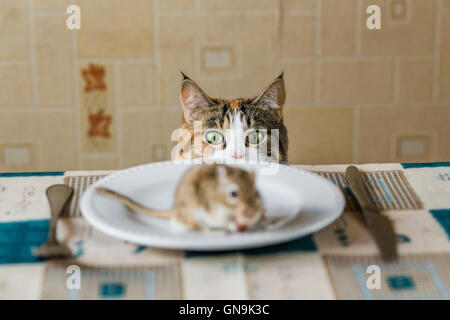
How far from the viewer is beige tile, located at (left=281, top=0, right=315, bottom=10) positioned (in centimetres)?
196

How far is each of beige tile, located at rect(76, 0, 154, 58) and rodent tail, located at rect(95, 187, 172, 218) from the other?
132 centimetres

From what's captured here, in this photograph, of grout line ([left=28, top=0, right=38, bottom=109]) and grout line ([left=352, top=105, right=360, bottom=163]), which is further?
grout line ([left=352, top=105, right=360, bottom=163])

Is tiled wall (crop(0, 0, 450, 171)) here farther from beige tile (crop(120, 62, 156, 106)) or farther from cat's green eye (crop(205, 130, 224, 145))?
cat's green eye (crop(205, 130, 224, 145))

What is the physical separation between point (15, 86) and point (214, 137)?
4.01ft

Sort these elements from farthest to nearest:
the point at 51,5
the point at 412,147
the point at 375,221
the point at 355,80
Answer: the point at 412,147, the point at 355,80, the point at 51,5, the point at 375,221

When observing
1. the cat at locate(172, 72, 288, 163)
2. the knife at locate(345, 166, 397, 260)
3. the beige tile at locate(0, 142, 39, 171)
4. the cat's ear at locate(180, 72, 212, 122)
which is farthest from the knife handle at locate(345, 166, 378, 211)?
the beige tile at locate(0, 142, 39, 171)

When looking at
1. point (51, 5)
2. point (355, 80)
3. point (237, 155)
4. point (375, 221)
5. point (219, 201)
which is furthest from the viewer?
point (355, 80)

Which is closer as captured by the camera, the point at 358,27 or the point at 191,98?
the point at 191,98

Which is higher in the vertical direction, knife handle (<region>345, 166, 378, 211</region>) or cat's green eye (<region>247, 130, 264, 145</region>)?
cat's green eye (<region>247, 130, 264, 145</region>)

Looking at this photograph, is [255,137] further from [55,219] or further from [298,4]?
[298,4]

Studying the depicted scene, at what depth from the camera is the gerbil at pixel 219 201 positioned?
600 millimetres

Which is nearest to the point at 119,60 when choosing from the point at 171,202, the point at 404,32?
the point at 404,32

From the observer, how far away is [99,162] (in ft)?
6.82

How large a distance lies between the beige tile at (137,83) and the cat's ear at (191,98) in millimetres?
935
